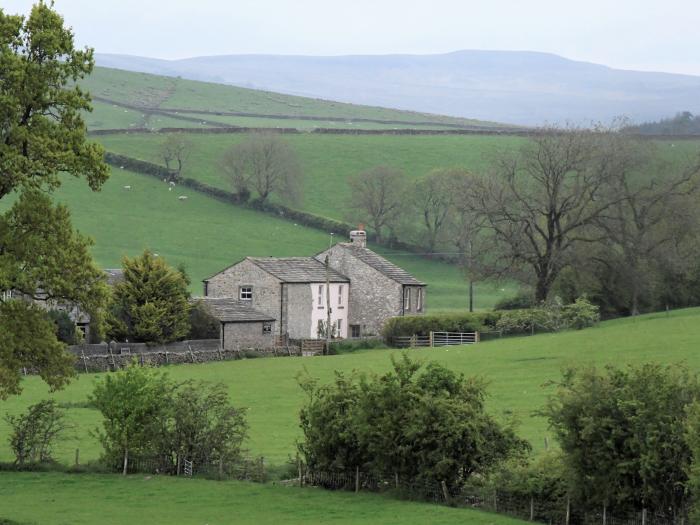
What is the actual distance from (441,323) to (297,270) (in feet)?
41.2

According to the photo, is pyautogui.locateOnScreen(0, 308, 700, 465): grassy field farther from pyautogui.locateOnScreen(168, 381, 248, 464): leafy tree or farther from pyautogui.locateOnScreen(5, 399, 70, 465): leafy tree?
pyautogui.locateOnScreen(168, 381, 248, 464): leafy tree

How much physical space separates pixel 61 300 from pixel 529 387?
2599 cm

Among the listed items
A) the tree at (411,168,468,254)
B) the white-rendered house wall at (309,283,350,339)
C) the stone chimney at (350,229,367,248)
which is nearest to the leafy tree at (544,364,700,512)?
the white-rendered house wall at (309,283,350,339)

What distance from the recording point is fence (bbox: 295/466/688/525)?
3005cm

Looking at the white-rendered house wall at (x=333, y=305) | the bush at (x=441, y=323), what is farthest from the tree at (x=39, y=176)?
the white-rendered house wall at (x=333, y=305)

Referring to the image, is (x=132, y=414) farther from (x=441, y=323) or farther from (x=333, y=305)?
(x=333, y=305)

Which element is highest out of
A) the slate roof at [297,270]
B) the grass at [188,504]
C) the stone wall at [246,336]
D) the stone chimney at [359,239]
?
the stone chimney at [359,239]

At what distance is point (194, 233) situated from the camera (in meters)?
121

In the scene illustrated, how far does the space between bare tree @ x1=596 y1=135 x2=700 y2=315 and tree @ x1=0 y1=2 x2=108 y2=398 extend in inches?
2259

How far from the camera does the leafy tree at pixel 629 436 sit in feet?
95.6

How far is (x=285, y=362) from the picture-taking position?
223 feet

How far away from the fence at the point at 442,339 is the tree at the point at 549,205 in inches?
367

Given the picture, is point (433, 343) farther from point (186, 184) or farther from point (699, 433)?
point (186, 184)

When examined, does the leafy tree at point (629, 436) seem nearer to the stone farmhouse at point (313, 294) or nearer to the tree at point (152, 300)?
the tree at point (152, 300)
